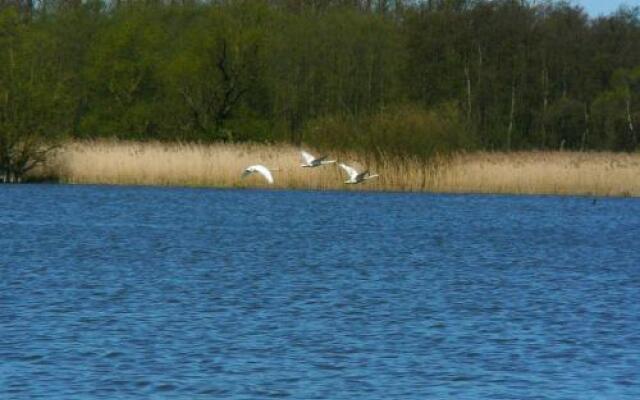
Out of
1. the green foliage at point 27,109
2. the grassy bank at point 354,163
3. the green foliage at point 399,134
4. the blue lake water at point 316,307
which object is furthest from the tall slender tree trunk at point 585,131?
the blue lake water at point 316,307

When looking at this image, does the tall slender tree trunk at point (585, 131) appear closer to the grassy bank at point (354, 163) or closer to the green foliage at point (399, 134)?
the grassy bank at point (354, 163)

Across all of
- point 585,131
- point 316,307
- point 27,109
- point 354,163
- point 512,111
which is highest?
point 512,111

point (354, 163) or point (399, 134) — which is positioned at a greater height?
point (399, 134)

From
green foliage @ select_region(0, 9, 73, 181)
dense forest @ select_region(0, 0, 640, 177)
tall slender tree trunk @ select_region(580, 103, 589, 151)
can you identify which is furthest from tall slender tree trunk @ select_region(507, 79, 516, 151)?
green foliage @ select_region(0, 9, 73, 181)

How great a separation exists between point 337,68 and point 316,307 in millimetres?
39163

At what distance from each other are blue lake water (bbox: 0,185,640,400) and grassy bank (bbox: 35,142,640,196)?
3909 millimetres

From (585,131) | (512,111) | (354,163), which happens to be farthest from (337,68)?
(354,163)

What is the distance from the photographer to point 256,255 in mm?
23078

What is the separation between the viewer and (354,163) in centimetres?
3738

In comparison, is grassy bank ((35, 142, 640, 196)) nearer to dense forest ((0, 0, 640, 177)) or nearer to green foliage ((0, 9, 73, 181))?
green foliage ((0, 9, 73, 181))

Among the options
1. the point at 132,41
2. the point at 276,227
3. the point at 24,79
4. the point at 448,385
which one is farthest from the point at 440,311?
the point at 132,41

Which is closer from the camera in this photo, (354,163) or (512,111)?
(354,163)

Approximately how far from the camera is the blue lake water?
11.6 m

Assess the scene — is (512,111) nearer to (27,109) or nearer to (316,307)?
Result: (27,109)
